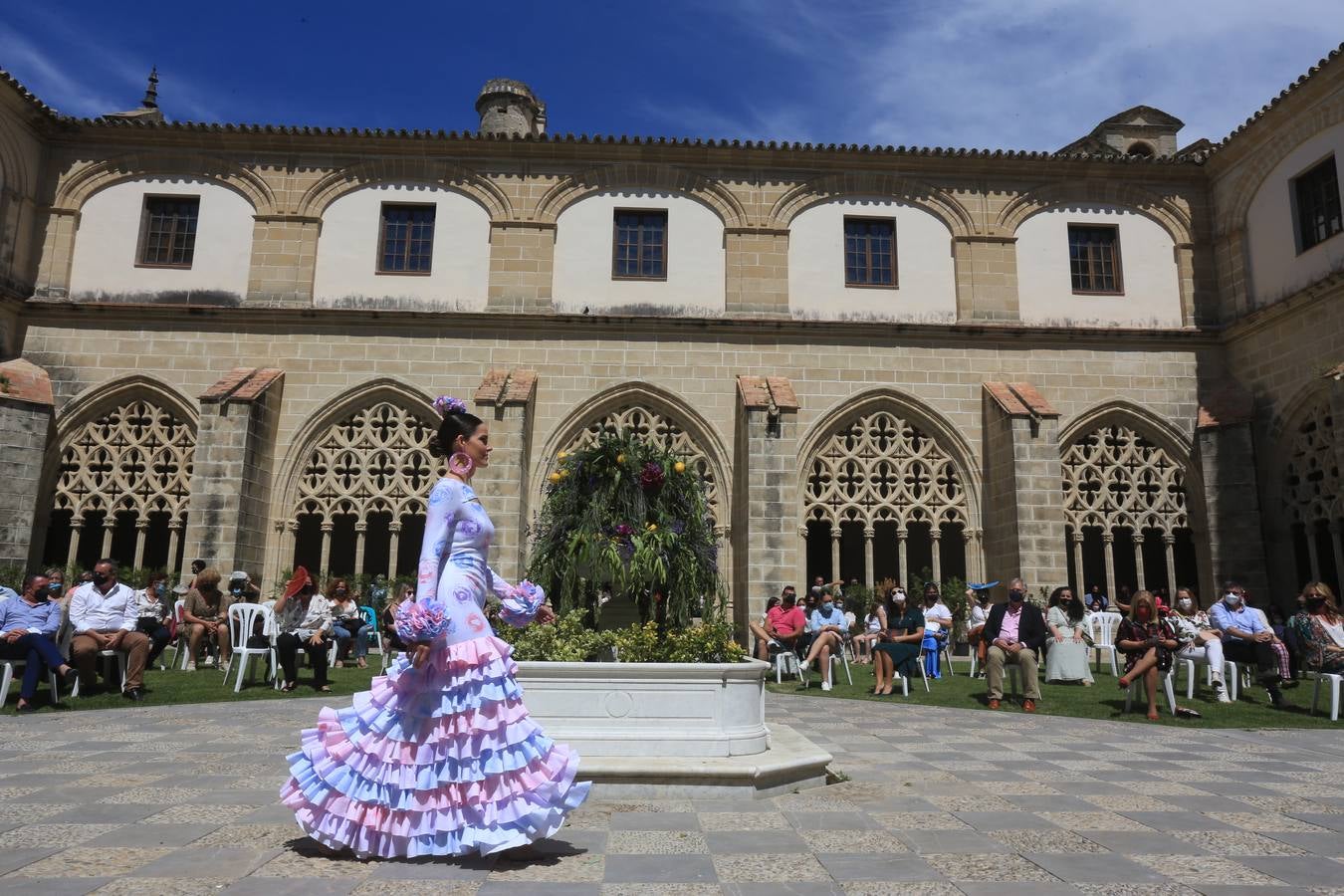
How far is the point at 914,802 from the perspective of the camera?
4.85 metres

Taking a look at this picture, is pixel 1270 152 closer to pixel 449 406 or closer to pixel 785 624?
pixel 785 624

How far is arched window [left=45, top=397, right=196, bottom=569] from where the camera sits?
50.1 feet

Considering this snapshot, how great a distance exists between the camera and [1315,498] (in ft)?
47.7

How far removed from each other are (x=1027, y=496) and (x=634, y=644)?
10.8 m

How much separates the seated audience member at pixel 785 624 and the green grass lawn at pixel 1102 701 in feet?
1.88

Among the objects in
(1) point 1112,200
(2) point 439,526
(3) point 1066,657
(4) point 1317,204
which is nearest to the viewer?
(2) point 439,526

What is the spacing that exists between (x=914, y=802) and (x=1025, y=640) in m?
5.46

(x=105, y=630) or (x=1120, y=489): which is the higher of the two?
(x=1120, y=489)

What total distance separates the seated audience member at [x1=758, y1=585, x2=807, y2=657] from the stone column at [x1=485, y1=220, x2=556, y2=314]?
713 cm

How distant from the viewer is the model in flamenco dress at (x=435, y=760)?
3.67 meters

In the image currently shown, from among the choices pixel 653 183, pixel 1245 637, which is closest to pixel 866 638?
pixel 1245 637

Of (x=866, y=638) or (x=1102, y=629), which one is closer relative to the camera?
(x=1102, y=629)

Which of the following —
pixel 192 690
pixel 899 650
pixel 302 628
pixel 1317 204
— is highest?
pixel 1317 204

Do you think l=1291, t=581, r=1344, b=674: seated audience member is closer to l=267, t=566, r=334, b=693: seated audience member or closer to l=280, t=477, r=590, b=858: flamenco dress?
l=280, t=477, r=590, b=858: flamenco dress
